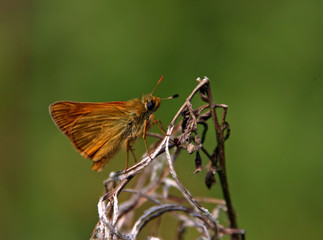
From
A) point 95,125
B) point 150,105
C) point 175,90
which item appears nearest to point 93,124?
point 95,125

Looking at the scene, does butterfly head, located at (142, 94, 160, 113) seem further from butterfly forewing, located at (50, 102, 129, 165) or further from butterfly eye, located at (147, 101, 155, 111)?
butterfly forewing, located at (50, 102, 129, 165)

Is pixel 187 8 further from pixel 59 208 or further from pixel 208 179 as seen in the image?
pixel 208 179

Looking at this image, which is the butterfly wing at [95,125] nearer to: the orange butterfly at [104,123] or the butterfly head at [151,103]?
the orange butterfly at [104,123]

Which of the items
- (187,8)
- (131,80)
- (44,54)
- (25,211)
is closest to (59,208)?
(25,211)

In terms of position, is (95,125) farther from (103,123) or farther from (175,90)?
(175,90)

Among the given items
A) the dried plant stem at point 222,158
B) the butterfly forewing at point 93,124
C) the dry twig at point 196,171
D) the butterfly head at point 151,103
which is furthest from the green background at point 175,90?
the dried plant stem at point 222,158

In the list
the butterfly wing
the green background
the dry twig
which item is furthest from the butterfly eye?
the green background
